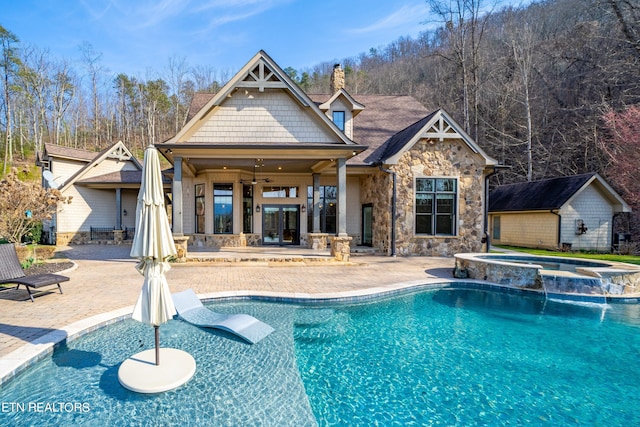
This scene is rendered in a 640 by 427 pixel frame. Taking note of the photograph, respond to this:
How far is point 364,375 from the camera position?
407cm

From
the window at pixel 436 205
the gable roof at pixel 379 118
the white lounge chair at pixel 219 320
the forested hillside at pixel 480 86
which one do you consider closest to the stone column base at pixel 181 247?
the white lounge chair at pixel 219 320

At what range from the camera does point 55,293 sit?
21.8 feet

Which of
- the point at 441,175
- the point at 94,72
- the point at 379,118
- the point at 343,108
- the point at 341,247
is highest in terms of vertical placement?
the point at 94,72

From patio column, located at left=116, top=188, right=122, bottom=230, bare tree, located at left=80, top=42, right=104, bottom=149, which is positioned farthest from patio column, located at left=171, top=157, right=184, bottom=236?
bare tree, located at left=80, top=42, right=104, bottom=149

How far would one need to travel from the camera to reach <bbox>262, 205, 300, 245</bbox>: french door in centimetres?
1531

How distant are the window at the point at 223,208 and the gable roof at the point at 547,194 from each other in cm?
A: 1592

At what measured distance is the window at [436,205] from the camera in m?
13.2

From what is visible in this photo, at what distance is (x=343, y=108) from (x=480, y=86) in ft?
52.9

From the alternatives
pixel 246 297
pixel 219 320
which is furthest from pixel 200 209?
pixel 219 320

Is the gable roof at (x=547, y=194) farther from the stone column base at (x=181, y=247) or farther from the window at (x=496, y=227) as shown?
the stone column base at (x=181, y=247)

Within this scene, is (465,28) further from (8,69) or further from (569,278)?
(8,69)

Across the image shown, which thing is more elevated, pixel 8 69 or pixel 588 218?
pixel 8 69

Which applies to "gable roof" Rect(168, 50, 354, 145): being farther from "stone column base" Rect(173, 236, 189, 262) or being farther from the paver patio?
the paver patio

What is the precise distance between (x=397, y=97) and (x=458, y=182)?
26.3 ft
